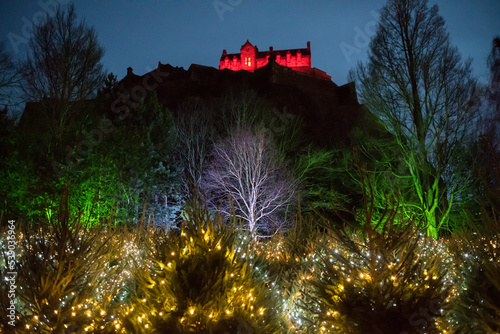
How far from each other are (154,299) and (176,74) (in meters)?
49.3

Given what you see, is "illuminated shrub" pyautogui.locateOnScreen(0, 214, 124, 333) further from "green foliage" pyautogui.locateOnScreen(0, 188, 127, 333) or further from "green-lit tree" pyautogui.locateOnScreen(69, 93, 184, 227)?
"green-lit tree" pyautogui.locateOnScreen(69, 93, 184, 227)

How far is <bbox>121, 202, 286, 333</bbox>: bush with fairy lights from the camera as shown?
3816 millimetres

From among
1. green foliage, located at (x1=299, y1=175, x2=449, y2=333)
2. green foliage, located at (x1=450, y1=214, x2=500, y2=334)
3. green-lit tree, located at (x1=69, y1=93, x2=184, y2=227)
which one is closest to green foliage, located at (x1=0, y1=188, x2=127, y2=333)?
green foliage, located at (x1=299, y1=175, x2=449, y2=333)

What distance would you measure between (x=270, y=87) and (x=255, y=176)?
94.8 ft

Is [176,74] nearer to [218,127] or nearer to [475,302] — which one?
[218,127]

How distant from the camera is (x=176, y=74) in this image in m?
50.1

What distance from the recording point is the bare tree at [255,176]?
18.4 m

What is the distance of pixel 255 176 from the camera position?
61.6 ft

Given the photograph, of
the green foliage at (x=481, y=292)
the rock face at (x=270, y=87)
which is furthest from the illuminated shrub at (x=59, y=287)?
the rock face at (x=270, y=87)

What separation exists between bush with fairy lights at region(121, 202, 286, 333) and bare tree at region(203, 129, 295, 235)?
1324cm

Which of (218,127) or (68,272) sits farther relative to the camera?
(218,127)

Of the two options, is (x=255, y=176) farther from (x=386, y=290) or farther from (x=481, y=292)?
(x=386, y=290)

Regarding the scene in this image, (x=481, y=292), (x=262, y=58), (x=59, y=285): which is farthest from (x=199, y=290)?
(x=262, y=58)

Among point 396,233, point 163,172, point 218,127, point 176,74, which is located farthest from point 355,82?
point 176,74
